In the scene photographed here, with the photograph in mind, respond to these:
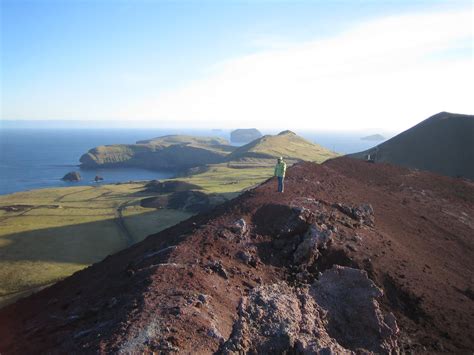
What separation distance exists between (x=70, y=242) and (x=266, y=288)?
41010 millimetres

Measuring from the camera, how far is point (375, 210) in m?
26.0

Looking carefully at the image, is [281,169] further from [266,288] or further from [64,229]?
[64,229]

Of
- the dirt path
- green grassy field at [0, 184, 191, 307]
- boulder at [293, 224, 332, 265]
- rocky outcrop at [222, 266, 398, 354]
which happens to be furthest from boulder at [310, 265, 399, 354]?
the dirt path

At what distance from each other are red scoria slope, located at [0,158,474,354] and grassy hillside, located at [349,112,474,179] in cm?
5712

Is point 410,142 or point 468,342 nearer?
point 468,342

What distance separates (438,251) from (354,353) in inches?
484

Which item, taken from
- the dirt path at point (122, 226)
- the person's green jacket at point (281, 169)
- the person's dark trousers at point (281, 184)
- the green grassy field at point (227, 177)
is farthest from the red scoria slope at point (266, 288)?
the green grassy field at point (227, 177)

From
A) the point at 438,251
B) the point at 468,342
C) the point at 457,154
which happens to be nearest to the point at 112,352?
the point at 468,342

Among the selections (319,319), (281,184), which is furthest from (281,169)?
(319,319)

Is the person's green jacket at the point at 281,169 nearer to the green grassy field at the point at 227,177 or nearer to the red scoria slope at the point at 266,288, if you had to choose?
the red scoria slope at the point at 266,288

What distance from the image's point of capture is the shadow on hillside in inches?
1743

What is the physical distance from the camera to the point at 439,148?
277ft

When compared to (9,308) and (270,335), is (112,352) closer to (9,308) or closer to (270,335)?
(270,335)

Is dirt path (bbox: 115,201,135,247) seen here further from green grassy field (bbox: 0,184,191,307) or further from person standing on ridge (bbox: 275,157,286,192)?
person standing on ridge (bbox: 275,157,286,192)
